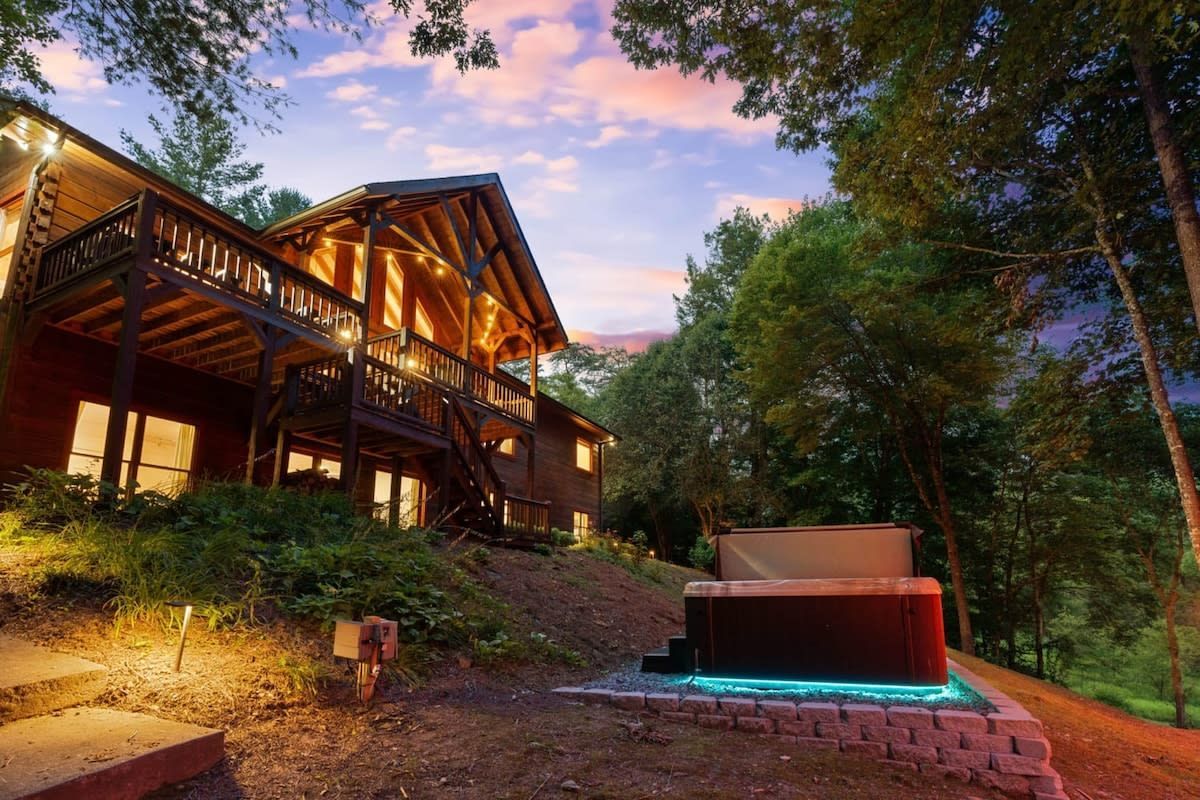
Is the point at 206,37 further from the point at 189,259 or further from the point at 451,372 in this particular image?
the point at 451,372

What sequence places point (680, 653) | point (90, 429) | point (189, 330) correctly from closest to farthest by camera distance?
point (680, 653) → point (90, 429) → point (189, 330)

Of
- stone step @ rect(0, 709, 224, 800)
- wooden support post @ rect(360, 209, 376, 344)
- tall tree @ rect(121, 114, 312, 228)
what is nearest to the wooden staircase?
wooden support post @ rect(360, 209, 376, 344)

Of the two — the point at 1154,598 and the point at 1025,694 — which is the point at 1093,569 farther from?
the point at 1025,694

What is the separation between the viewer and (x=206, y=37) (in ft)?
22.2

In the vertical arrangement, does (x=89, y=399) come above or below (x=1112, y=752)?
above

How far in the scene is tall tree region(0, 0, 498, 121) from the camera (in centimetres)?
645

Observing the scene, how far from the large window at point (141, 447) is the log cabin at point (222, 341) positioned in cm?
3

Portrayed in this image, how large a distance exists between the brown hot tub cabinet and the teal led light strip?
0.05m

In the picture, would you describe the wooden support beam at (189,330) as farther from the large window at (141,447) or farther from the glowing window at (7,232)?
the glowing window at (7,232)

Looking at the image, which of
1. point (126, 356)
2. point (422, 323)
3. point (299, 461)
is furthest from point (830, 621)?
point (422, 323)

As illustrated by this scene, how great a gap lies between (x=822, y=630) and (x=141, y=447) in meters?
9.95

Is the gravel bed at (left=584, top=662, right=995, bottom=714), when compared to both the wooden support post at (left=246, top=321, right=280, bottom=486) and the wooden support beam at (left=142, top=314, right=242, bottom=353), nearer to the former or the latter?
the wooden support post at (left=246, top=321, right=280, bottom=486)

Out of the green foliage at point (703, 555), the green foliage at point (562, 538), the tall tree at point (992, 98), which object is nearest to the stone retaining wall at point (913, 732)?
the tall tree at point (992, 98)

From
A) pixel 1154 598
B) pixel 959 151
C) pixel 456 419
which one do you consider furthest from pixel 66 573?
pixel 1154 598
